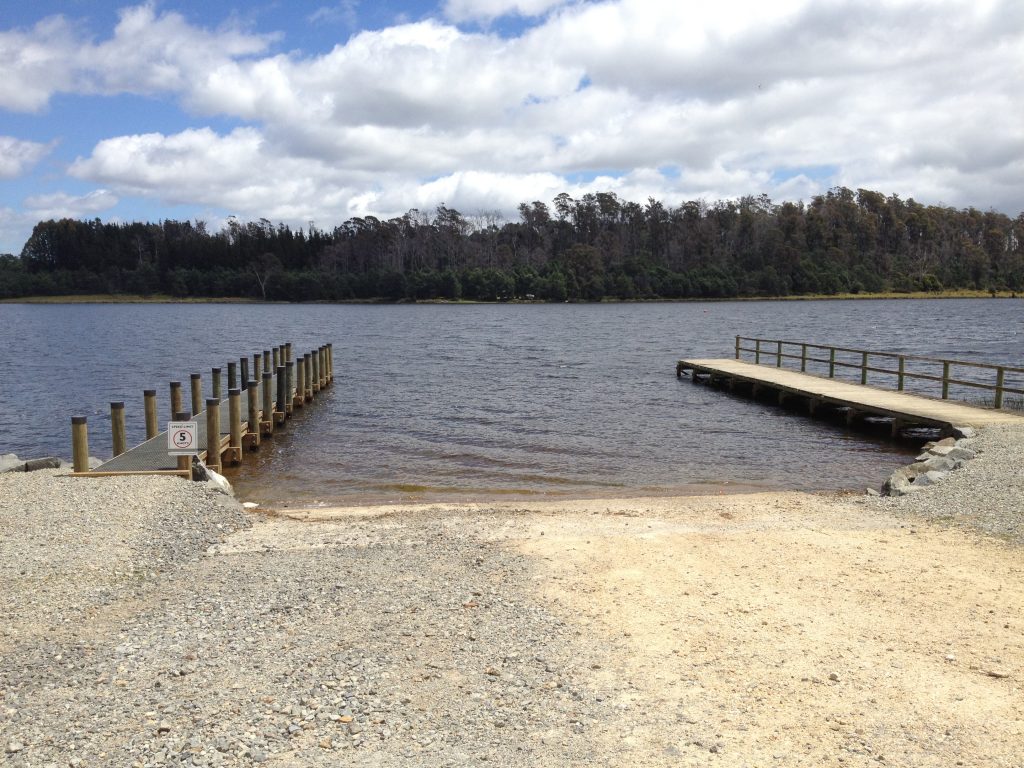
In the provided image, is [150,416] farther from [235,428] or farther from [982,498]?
[982,498]

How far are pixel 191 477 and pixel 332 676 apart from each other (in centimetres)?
770

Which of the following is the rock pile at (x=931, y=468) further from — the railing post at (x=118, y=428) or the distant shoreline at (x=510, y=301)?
the distant shoreline at (x=510, y=301)

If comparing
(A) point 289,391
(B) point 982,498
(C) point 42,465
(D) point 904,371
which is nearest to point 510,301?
(D) point 904,371

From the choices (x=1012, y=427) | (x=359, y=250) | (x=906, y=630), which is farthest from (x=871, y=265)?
(x=906, y=630)

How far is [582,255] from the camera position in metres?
140

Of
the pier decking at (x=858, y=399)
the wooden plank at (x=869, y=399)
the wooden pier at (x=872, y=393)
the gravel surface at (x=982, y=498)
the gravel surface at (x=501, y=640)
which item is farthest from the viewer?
the wooden pier at (x=872, y=393)

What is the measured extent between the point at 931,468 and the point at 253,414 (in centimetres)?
1435

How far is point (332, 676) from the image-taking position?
21.4 feet

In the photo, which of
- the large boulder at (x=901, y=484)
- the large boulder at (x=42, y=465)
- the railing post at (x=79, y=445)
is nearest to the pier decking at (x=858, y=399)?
the large boulder at (x=901, y=484)

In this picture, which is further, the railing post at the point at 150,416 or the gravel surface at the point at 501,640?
the railing post at the point at 150,416

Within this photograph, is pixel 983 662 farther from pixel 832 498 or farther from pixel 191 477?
pixel 191 477

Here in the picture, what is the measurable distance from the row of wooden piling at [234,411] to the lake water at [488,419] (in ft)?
2.10

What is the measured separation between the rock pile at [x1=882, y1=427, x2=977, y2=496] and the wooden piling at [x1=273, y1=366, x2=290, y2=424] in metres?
16.4

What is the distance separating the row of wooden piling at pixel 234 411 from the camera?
50.2 ft
